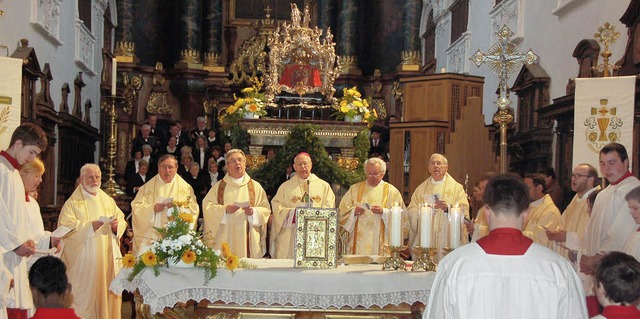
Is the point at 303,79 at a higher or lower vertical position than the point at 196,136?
higher

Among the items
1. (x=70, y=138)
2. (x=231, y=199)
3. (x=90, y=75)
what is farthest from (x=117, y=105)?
(x=231, y=199)

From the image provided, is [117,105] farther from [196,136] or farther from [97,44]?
[196,136]

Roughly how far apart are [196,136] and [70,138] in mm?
2523

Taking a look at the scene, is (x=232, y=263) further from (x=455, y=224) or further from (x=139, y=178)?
(x=139, y=178)

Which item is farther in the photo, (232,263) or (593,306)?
(232,263)

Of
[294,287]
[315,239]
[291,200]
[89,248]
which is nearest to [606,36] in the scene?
[291,200]

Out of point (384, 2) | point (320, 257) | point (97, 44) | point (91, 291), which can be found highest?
point (384, 2)

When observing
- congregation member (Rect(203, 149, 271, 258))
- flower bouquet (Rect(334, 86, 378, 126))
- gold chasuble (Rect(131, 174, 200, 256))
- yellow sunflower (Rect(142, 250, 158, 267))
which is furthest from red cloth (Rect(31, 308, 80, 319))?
flower bouquet (Rect(334, 86, 378, 126))

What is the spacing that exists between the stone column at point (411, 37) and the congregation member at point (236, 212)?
46.8 ft

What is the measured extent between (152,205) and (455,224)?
12.2 feet

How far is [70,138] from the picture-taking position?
58.3ft

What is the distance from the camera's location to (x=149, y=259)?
6301 millimetres

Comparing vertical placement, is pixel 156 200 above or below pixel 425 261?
above

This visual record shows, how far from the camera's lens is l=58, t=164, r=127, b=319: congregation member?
870 cm
